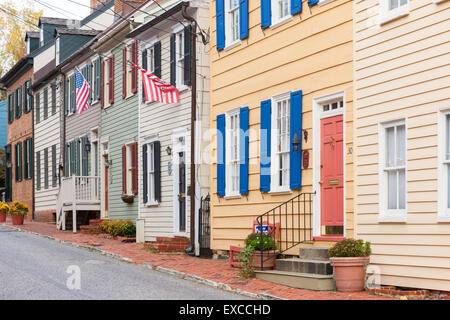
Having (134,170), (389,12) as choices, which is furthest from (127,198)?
(389,12)

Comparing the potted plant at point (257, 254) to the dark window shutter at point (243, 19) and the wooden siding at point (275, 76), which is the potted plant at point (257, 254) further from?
the dark window shutter at point (243, 19)

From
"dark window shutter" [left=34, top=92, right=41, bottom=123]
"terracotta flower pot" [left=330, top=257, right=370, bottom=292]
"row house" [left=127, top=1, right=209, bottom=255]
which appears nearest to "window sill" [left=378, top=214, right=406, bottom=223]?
"terracotta flower pot" [left=330, top=257, right=370, bottom=292]

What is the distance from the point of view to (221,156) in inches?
682

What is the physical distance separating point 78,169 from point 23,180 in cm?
952

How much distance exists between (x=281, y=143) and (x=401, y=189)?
367cm

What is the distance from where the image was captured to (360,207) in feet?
40.8

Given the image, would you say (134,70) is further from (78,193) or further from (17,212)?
(17,212)

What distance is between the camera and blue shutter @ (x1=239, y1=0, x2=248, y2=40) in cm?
1633

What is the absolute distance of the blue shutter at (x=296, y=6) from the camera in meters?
14.4

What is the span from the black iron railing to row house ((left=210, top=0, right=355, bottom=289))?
21mm

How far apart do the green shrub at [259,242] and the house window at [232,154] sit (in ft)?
8.01

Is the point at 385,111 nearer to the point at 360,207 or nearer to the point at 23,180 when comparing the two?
the point at 360,207

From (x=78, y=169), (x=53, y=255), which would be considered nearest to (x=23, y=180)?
(x=78, y=169)

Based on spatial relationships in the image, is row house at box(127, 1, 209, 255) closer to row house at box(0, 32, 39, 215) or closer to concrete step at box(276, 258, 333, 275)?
concrete step at box(276, 258, 333, 275)
